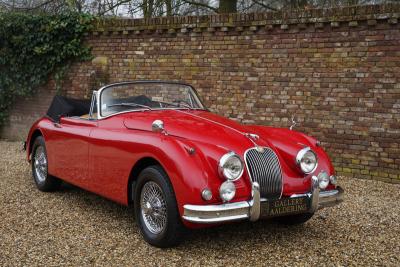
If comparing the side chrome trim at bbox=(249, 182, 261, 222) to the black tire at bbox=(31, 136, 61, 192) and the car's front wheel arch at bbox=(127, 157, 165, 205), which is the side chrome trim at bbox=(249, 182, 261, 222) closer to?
the car's front wheel arch at bbox=(127, 157, 165, 205)

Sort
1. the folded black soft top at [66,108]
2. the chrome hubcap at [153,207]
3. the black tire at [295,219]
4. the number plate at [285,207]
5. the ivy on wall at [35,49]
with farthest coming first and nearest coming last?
the ivy on wall at [35,49], the folded black soft top at [66,108], the black tire at [295,219], the chrome hubcap at [153,207], the number plate at [285,207]

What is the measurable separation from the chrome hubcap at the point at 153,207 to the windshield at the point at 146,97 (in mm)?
1245

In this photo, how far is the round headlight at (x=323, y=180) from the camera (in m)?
4.43

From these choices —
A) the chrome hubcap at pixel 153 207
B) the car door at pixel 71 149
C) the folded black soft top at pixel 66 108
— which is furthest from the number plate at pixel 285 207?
the folded black soft top at pixel 66 108

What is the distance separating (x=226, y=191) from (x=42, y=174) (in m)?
3.54

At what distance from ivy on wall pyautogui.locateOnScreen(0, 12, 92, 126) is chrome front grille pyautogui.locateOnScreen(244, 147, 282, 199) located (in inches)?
280

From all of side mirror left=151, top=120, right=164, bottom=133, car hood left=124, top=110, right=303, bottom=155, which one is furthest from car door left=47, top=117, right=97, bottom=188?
side mirror left=151, top=120, right=164, bottom=133

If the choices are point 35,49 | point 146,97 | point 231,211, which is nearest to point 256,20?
point 146,97

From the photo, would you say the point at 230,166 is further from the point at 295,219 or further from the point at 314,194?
the point at 295,219

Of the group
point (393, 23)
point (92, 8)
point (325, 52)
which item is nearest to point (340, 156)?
point (325, 52)

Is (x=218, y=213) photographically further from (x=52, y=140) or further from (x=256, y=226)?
(x=52, y=140)

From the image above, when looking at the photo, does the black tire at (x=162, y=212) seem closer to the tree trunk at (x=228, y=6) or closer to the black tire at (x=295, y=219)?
the black tire at (x=295, y=219)

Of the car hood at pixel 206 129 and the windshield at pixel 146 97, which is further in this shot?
the windshield at pixel 146 97

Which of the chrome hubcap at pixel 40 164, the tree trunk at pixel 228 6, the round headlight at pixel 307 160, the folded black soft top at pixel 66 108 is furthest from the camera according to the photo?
the tree trunk at pixel 228 6
